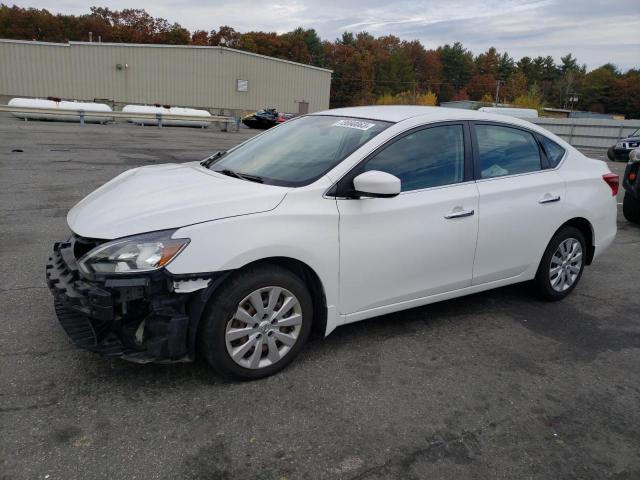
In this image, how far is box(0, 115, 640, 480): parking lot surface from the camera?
251cm

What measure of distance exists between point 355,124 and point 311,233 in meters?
1.13

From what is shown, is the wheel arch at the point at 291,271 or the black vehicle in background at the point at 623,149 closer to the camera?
the wheel arch at the point at 291,271

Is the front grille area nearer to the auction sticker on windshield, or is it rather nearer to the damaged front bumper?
the damaged front bumper

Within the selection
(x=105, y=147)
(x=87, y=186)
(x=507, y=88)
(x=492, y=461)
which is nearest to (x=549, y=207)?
(x=492, y=461)

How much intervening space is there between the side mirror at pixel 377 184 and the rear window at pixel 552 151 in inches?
81.3

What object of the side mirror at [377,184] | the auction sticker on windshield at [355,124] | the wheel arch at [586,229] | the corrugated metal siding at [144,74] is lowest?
the wheel arch at [586,229]

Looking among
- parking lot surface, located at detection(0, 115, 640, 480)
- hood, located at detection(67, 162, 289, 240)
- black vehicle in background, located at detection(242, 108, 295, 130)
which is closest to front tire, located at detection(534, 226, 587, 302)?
parking lot surface, located at detection(0, 115, 640, 480)

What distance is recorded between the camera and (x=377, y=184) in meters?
3.18

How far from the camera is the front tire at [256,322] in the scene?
2.94 m

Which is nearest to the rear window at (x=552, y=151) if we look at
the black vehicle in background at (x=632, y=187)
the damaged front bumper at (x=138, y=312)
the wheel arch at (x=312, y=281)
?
the wheel arch at (x=312, y=281)

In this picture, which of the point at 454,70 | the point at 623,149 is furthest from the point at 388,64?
the point at 623,149

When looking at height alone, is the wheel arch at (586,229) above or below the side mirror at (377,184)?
below

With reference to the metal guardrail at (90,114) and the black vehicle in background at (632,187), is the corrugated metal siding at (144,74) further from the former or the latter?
the black vehicle in background at (632,187)

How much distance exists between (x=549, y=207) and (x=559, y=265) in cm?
61
